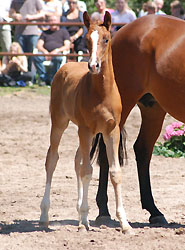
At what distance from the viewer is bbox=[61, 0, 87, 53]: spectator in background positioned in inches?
519

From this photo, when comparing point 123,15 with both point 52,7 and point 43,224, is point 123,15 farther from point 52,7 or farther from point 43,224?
point 43,224

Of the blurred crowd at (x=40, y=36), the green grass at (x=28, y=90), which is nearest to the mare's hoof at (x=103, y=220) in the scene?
the green grass at (x=28, y=90)

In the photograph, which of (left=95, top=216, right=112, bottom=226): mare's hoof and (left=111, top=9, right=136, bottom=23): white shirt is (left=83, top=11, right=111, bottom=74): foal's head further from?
(left=111, top=9, right=136, bottom=23): white shirt

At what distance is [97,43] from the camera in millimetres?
4324

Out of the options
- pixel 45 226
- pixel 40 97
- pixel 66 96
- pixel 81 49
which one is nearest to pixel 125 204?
pixel 45 226

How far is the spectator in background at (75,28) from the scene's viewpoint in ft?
43.3

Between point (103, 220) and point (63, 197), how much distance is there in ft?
3.09

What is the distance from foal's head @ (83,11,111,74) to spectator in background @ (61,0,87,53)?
8770mm

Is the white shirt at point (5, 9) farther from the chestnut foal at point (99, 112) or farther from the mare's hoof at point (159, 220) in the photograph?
the chestnut foal at point (99, 112)

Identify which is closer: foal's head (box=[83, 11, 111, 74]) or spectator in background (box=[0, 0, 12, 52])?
foal's head (box=[83, 11, 111, 74])

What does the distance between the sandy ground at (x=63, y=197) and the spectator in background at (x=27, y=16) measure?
292cm

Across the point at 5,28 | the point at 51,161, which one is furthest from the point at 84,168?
the point at 5,28

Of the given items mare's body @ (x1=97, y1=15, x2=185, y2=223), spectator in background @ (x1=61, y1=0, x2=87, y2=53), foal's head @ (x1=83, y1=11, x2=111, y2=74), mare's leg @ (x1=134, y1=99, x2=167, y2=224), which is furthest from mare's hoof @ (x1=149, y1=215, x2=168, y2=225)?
spectator in background @ (x1=61, y1=0, x2=87, y2=53)

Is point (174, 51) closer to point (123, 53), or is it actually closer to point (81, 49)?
point (123, 53)
